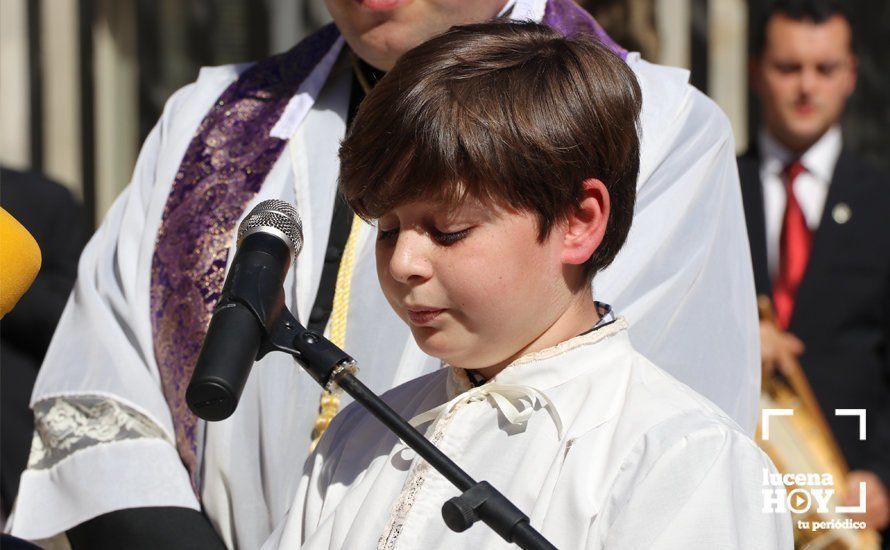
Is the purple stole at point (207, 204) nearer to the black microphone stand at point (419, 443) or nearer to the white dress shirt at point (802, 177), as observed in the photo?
the black microphone stand at point (419, 443)

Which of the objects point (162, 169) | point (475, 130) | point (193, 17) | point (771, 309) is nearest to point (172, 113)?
point (162, 169)

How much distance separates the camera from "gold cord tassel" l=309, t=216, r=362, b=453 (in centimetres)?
251

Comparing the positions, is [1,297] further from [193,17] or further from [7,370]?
[193,17]

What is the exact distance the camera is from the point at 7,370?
4996 mm

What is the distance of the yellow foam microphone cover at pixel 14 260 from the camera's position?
5.94ft

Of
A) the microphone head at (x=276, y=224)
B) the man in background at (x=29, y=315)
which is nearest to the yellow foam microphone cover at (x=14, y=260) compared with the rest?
the microphone head at (x=276, y=224)

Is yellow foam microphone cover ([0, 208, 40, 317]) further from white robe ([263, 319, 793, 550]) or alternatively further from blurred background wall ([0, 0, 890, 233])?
blurred background wall ([0, 0, 890, 233])

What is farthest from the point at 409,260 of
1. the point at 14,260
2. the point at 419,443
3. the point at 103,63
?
the point at 103,63

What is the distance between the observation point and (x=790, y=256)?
4750 millimetres

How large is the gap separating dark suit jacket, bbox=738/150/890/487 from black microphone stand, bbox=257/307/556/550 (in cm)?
313

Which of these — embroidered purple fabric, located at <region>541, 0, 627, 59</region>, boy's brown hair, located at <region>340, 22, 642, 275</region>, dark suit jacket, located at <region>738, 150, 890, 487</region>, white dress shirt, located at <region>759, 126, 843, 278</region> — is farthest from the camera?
white dress shirt, located at <region>759, 126, 843, 278</region>

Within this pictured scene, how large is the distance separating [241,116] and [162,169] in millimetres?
167

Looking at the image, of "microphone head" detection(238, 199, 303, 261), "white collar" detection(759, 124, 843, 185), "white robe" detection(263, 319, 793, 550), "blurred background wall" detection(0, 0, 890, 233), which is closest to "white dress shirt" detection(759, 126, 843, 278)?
"white collar" detection(759, 124, 843, 185)

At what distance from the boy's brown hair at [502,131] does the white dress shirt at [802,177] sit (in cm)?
292
